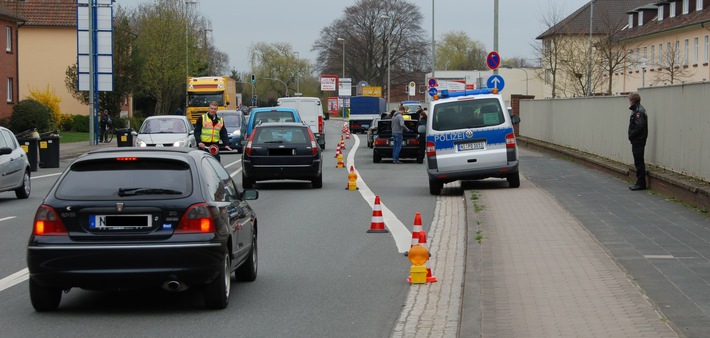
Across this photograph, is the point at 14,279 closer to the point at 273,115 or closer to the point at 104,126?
the point at 273,115

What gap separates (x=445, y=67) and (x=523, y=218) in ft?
438

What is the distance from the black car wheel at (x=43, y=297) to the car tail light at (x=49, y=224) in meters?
0.44

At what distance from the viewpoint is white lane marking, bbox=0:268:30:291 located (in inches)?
391

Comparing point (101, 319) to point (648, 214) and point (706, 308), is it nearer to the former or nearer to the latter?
point (706, 308)

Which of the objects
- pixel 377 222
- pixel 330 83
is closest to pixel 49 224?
pixel 377 222

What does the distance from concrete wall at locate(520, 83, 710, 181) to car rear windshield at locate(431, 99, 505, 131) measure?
9.78ft

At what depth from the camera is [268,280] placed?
10430 millimetres

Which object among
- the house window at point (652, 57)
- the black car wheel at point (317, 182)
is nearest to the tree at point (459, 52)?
the house window at point (652, 57)

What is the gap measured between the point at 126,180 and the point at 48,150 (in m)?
25.6

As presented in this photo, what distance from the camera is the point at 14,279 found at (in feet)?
33.8

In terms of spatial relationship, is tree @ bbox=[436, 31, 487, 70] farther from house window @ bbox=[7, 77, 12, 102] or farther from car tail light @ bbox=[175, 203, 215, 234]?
car tail light @ bbox=[175, 203, 215, 234]

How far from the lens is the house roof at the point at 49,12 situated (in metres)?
71.6

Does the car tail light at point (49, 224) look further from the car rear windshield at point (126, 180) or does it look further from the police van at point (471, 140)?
the police van at point (471, 140)

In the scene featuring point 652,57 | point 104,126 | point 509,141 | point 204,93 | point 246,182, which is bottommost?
point 246,182
